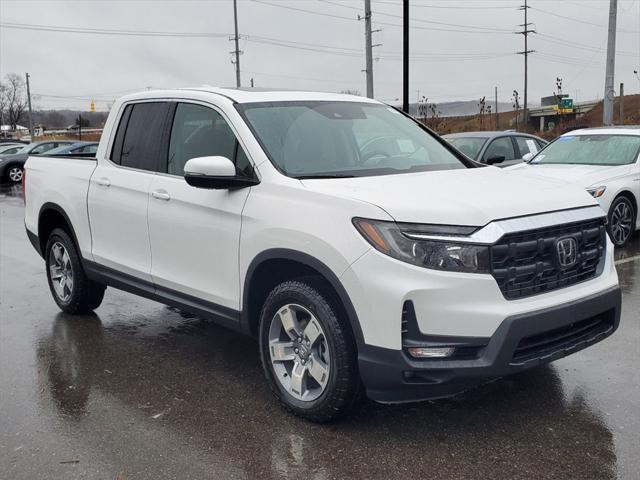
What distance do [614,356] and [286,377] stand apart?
245 centimetres

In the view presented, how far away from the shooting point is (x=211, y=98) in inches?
188

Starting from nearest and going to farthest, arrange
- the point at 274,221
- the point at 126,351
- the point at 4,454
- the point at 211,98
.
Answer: the point at 4,454
the point at 274,221
the point at 211,98
the point at 126,351

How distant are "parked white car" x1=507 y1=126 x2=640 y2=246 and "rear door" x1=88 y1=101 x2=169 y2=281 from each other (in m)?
4.95

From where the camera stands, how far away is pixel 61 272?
21.2ft

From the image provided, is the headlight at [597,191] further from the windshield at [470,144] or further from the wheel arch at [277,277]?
the wheel arch at [277,277]

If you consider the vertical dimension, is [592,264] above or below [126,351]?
above

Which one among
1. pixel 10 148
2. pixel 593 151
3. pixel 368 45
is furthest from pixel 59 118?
pixel 593 151

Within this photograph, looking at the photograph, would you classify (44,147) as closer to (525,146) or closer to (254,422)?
(525,146)

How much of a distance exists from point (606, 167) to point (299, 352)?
673 cm

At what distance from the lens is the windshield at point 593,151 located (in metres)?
9.54

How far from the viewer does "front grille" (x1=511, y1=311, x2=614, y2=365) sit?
351cm

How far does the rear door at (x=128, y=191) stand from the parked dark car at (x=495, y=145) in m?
7.19

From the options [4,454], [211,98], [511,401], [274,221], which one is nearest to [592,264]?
[511,401]

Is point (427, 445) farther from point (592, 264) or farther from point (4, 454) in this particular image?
point (4, 454)
